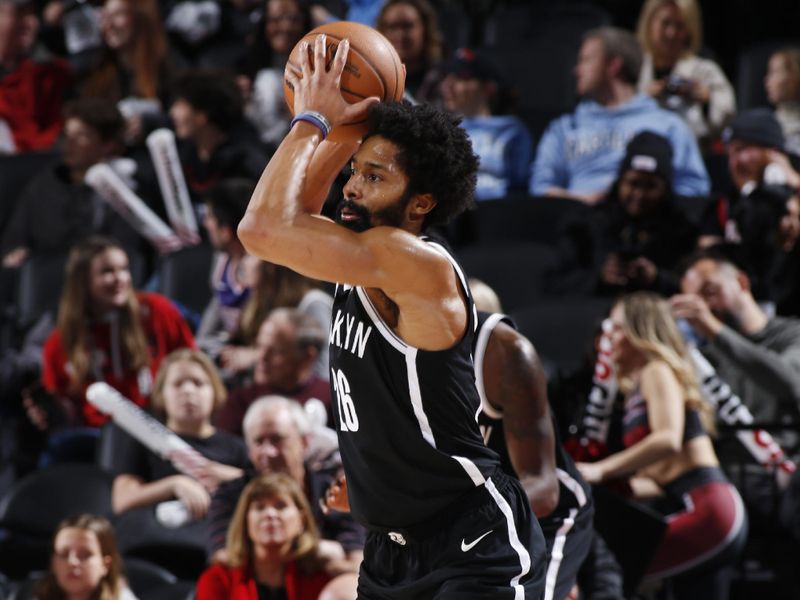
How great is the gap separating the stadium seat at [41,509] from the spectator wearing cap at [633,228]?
251cm

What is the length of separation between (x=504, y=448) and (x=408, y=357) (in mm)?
793

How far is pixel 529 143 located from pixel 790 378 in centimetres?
262

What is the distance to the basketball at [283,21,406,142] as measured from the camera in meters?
3.30

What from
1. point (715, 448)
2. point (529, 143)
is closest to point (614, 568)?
point (715, 448)

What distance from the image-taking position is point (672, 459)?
5.54 m

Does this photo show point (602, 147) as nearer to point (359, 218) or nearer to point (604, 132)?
point (604, 132)

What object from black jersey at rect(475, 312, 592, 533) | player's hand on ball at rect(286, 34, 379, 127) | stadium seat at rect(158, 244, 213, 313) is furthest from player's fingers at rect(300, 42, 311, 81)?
stadium seat at rect(158, 244, 213, 313)

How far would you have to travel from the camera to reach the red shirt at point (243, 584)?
506 cm

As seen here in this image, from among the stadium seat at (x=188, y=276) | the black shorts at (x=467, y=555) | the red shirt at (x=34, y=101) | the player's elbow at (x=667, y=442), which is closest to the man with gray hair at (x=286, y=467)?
the player's elbow at (x=667, y=442)

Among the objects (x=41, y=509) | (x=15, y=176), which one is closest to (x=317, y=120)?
(x=41, y=509)

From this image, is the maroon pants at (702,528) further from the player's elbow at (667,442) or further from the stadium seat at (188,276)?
the stadium seat at (188,276)

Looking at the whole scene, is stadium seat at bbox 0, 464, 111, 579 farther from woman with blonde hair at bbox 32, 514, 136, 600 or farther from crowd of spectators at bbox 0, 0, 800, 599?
woman with blonde hair at bbox 32, 514, 136, 600

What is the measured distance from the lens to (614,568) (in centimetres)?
503

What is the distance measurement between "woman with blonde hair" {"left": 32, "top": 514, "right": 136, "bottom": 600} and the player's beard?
97.9 inches
